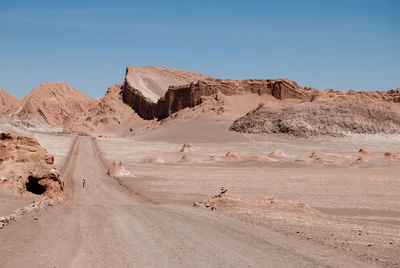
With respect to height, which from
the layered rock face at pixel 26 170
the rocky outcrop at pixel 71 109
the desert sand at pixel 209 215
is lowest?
the desert sand at pixel 209 215

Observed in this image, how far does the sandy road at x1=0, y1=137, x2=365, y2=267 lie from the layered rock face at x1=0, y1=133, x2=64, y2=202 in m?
2.64

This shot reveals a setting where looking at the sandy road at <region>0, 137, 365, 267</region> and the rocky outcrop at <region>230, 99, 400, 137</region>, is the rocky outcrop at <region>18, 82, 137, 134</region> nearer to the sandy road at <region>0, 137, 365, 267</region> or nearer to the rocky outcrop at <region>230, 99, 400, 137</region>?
the rocky outcrop at <region>230, 99, 400, 137</region>

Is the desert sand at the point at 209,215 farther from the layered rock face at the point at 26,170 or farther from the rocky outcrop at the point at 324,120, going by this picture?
the rocky outcrop at the point at 324,120

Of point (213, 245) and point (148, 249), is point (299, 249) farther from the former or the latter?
point (148, 249)

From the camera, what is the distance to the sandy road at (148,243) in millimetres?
6766

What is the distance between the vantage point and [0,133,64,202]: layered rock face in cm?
1291

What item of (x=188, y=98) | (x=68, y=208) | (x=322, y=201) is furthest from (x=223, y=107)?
(x=68, y=208)

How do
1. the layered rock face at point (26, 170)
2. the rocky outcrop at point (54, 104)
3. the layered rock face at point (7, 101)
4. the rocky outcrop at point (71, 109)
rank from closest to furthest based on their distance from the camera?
the layered rock face at point (26, 170) < the rocky outcrop at point (71, 109) < the rocky outcrop at point (54, 104) < the layered rock face at point (7, 101)

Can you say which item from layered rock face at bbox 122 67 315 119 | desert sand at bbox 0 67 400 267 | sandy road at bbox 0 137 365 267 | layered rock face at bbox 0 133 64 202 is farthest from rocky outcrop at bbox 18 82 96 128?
sandy road at bbox 0 137 365 267

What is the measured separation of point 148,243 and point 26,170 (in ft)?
24.2

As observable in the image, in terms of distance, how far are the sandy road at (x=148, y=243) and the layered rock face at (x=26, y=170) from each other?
2642 mm

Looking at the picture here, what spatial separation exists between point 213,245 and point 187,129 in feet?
231

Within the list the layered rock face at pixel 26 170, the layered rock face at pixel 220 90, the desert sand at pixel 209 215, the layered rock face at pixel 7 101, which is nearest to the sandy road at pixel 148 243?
the desert sand at pixel 209 215

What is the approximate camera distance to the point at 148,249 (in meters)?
7.54
